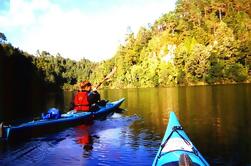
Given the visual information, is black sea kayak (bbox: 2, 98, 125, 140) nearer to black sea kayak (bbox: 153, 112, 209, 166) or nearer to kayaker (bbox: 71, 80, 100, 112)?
kayaker (bbox: 71, 80, 100, 112)

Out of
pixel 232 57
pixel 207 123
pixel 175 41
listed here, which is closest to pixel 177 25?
pixel 175 41

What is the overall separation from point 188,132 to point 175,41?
266 feet

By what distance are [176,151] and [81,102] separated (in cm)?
1506

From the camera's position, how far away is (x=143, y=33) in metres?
121

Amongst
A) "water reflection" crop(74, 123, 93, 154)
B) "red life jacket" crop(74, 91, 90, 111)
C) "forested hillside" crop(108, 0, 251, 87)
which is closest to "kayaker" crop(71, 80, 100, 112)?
"red life jacket" crop(74, 91, 90, 111)

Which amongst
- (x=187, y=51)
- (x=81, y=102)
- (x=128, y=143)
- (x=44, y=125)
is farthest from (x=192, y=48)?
(x=128, y=143)

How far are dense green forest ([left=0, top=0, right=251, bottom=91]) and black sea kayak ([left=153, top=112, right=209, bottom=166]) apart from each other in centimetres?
5997

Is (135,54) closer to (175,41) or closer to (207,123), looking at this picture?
(175,41)

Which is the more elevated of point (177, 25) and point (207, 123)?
point (177, 25)

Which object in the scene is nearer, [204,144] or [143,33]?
[204,144]

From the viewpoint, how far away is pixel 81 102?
2434cm

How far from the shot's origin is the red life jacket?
24.1 m

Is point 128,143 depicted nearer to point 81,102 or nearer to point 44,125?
point 44,125

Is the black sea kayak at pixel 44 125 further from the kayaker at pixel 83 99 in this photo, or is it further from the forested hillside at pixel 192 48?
the forested hillside at pixel 192 48
